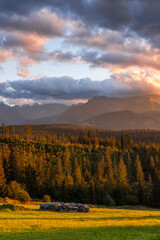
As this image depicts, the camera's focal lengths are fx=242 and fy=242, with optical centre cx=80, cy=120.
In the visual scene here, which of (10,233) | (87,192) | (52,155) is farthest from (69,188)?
(10,233)

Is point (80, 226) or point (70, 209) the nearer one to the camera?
point (80, 226)

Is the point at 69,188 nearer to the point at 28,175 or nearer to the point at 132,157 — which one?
the point at 28,175

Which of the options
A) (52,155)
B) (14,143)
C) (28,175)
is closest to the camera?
(28,175)

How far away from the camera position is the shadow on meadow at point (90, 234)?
1073 inches

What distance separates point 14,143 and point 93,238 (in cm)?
16575

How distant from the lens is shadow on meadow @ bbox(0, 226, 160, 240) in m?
27.2

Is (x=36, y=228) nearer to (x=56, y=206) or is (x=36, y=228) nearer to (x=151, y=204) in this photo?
(x=56, y=206)

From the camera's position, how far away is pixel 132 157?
19438 centimetres

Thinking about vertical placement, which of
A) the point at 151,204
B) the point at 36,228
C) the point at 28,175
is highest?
the point at 36,228

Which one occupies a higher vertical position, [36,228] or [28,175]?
[36,228]

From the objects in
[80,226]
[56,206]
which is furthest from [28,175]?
[80,226]

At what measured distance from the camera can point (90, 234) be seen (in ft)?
96.1

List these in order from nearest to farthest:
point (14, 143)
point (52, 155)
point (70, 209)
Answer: point (70, 209), point (52, 155), point (14, 143)

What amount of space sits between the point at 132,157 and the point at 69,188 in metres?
88.4
